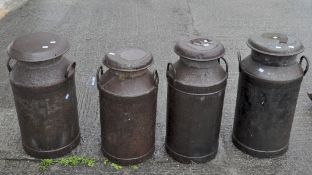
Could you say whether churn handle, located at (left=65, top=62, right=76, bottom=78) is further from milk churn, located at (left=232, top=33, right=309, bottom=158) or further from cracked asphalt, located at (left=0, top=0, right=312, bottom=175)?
milk churn, located at (left=232, top=33, right=309, bottom=158)

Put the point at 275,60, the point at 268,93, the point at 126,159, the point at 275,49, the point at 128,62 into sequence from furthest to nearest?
the point at 126,159 < the point at 268,93 < the point at 275,60 < the point at 275,49 < the point at 128,62

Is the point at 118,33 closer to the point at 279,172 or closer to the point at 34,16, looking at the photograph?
the point at 34,16

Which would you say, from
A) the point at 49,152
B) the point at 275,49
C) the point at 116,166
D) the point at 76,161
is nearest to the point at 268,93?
the point at 275,49

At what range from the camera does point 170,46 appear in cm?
736

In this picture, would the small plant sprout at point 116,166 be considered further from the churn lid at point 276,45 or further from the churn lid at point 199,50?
the churn lid at point 276,45

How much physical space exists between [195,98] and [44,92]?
150 centimetres

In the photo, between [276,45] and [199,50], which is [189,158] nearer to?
[199,50]

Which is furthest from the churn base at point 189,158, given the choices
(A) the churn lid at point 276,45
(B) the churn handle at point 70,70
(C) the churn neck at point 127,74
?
(B) the churn handle at point 70,70

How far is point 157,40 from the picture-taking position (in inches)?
299

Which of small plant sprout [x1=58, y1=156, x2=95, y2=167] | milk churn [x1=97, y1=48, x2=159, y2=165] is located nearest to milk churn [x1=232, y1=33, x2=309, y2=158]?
milk churn [x1=97, y1=48, x2=159, y2=165]

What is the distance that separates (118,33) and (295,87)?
14.0 ft

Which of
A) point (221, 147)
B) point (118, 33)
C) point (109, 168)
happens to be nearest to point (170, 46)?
point (118, 33)

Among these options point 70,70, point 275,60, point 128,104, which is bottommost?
point 128,104

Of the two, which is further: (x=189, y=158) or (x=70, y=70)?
(x=189, y=158)
